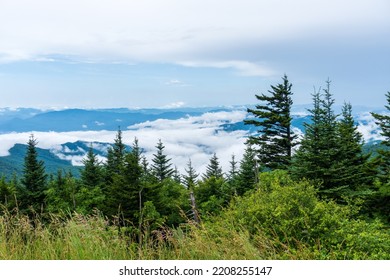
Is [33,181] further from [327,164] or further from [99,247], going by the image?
[99,247]

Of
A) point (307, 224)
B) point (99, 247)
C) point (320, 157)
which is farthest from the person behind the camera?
point (320, 157)

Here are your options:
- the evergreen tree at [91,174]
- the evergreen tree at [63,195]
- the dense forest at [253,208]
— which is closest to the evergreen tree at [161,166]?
the dense forest at [253,208]

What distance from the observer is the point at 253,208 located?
12.3 m

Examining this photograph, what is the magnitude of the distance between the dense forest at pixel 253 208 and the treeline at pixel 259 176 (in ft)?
0.37

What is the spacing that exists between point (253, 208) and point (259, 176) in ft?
26.2

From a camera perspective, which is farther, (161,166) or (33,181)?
(161,166)

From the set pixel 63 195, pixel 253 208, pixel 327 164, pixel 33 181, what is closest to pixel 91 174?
pixel 63 195

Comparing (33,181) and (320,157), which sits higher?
(320,157)

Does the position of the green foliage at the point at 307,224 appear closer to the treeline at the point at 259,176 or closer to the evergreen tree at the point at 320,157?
the treeline at the point at 259,176

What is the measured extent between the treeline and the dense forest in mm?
112

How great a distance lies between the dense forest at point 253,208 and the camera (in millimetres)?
4270

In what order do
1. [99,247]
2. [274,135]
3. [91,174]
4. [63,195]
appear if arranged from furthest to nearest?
[91,174], [63,195], [274,135], [99,247]

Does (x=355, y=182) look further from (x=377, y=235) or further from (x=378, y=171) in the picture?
(x=377, y=235)

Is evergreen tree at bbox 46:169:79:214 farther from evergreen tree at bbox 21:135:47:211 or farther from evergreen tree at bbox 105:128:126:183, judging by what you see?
evergreen tree at bbox 105:128:126:183
